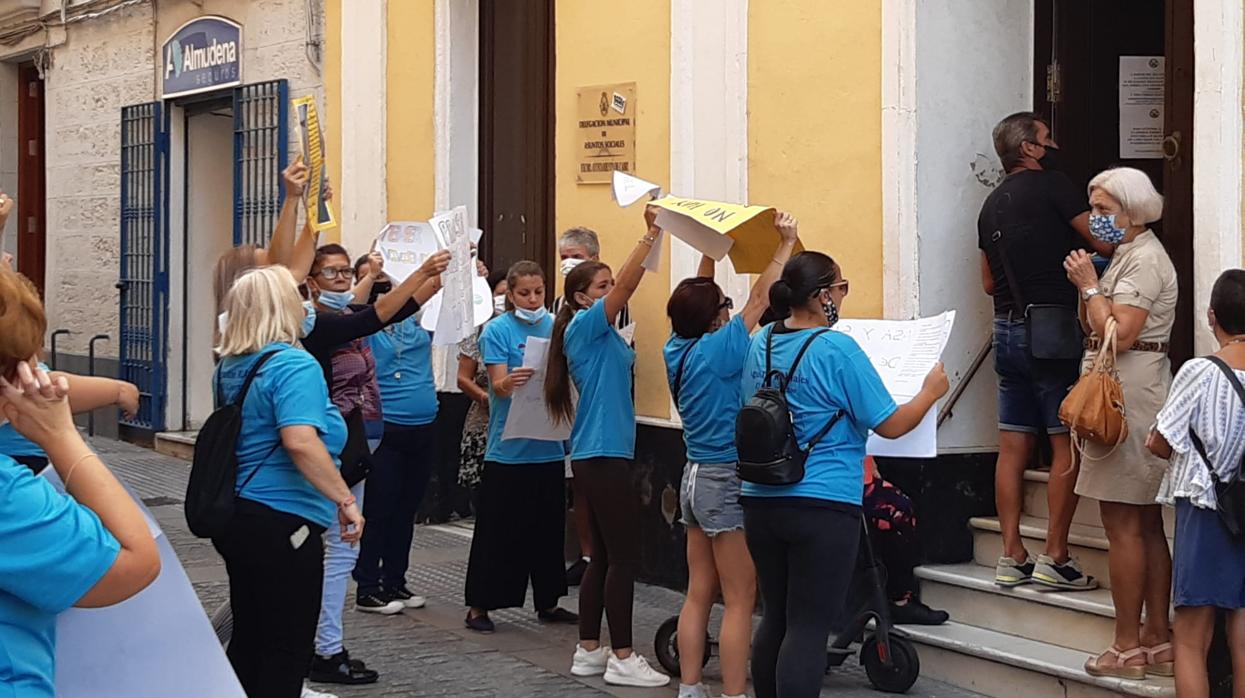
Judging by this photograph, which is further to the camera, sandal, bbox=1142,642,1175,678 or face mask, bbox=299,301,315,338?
sandal, bbox=1142,642,1175,678

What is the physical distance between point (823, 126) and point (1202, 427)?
2960mm

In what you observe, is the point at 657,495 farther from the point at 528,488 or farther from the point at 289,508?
the point at 289,508

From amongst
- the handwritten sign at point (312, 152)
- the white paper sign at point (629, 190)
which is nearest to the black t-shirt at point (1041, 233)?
the white paper sign at point (629, 190)

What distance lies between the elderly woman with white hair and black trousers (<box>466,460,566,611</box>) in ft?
8.74

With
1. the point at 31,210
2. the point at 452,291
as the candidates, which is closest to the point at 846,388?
the point at 452,291

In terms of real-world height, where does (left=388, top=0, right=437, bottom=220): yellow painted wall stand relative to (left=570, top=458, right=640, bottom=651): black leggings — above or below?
above

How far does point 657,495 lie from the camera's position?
8.53 m

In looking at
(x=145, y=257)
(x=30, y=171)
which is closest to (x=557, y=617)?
(x=145, y=257)

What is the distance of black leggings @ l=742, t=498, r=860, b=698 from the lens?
514 cm

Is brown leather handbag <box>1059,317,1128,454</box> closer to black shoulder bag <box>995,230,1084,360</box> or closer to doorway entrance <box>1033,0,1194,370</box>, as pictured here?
black shoulder bag <box>995,230,1084,360</box>

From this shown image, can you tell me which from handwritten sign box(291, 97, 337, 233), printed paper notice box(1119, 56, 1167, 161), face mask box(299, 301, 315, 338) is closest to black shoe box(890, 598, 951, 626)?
printed paper notice box(1119, 56, 1167, 161)

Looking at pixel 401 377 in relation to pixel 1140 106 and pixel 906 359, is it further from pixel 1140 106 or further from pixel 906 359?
pixel 1140 106

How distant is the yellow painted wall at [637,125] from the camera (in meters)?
8.65

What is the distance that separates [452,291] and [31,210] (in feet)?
39.8
